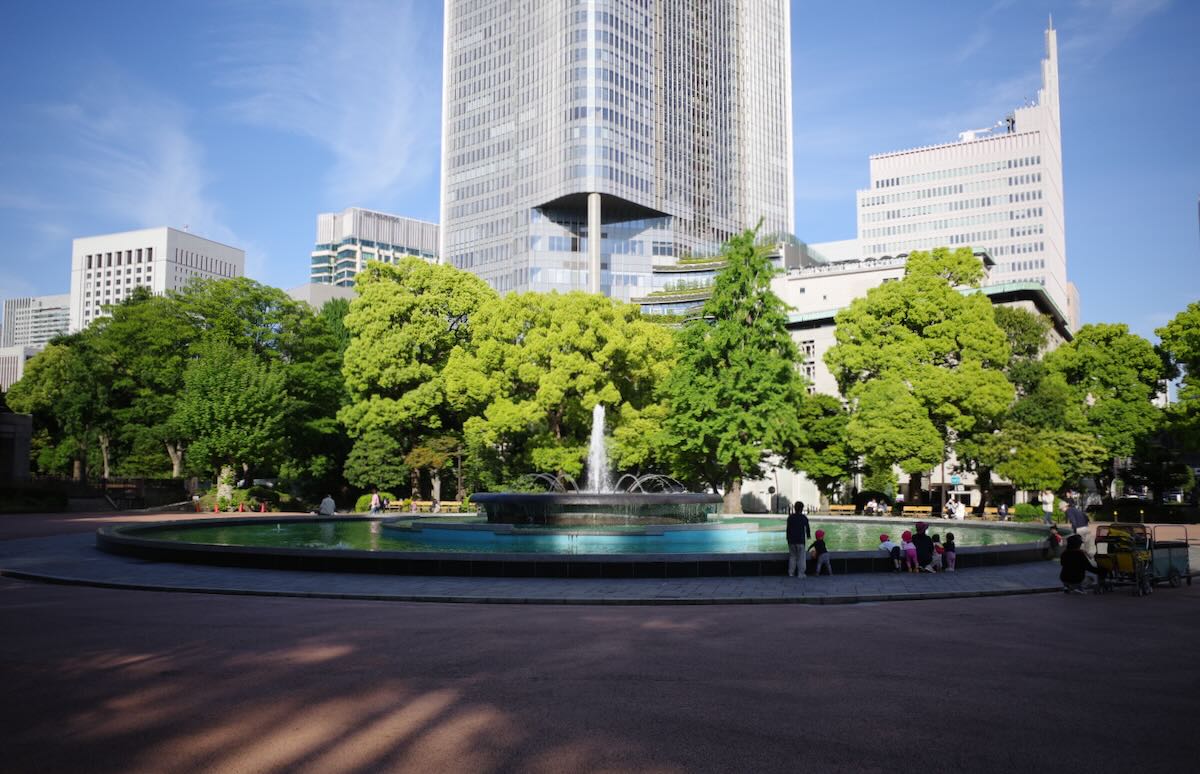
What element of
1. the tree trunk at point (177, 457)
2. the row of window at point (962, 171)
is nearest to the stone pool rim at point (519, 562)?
the tree trunk at point (177, 457)

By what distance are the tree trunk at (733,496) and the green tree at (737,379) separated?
24cm

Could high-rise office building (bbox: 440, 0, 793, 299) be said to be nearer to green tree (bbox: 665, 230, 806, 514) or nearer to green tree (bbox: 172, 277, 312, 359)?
green tree (bbox: 172, 277, 312, 359)

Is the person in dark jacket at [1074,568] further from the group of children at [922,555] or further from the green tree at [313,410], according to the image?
the green tree at [313,410]

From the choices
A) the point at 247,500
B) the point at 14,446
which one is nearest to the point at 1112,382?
the point at 247,500

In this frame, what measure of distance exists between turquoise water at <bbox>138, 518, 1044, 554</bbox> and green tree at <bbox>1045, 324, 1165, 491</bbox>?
24.0m

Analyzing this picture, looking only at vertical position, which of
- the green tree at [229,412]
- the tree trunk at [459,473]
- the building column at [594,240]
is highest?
the building column at [594,240]

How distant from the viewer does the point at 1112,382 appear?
53.6 metres

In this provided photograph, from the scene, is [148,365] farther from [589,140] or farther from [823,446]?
[589,140]

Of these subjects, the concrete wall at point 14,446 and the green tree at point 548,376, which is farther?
the concrete wall at point 14,446

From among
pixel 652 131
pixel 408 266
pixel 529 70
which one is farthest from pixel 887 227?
pixel 408 266

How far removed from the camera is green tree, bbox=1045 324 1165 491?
2024 inches

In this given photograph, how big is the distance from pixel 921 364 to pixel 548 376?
20361 millimetres

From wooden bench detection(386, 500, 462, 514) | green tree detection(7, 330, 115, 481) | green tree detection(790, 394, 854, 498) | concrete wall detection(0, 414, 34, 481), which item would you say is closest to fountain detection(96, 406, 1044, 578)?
wooden bench detection(386, 500, 462, 514)

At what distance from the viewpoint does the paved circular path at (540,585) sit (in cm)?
1484
